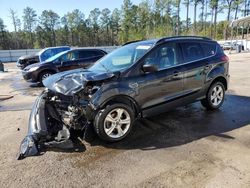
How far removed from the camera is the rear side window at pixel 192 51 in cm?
532

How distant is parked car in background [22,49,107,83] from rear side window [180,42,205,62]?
6278 millimetres

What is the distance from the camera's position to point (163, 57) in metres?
4.98

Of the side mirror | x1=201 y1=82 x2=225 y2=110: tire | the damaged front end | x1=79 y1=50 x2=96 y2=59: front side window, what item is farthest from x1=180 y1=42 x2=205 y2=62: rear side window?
x1=79 y1=50 x2=96 y2=59: front side window

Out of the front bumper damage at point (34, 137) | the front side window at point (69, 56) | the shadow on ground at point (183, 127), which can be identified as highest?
the front side window at point (69, 56)

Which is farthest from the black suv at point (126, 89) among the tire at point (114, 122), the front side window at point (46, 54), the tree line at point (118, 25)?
the tree line at point (118, 25)

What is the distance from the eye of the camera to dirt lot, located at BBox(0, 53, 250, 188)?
321cm

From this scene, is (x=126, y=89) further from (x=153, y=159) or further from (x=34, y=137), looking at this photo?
(x=34, y=137)

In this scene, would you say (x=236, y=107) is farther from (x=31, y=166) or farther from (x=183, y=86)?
(x=31, y=166)

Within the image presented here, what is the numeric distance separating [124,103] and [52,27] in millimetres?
72291

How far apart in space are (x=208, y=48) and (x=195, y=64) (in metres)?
0.76

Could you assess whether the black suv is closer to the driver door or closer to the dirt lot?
the driver door

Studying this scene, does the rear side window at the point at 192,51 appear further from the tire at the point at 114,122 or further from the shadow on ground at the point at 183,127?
the tire at the point at 114,122

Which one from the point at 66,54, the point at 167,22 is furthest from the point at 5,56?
the point at 167,22

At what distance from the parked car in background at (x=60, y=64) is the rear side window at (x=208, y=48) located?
6252mm
